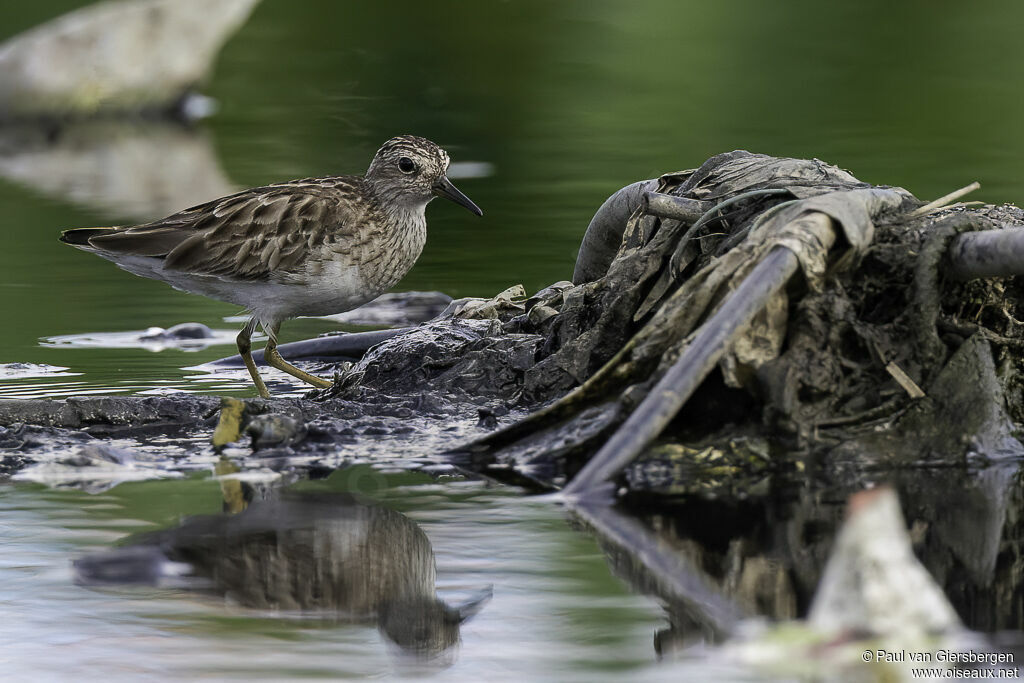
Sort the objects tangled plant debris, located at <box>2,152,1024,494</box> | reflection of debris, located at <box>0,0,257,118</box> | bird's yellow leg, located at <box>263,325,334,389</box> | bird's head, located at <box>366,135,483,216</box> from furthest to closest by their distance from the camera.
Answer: reflection of debris, located at <box>0,0,257,118</box> < bird's head, located at <box>366,135,483,216</box> < bird's yellow leg, located at <box>263,325,334,389</box> < tangled plant debris, located at <box>2,152,1024,494</box>

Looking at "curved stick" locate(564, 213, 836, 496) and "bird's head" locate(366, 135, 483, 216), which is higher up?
"bird's head" locate(366, 135, 483, 216)

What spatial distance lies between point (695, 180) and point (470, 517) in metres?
2.62

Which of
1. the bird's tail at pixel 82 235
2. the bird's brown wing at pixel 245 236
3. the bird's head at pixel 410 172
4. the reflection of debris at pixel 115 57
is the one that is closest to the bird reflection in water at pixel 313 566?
the bird's brown wing at pixel 245 236

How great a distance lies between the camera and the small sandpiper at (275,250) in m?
8.20

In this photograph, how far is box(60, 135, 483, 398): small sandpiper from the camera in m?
8.20

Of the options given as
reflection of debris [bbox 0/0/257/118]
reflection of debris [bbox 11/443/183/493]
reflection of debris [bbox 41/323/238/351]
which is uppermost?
reflection of debris [bbox 0/0/257/118]

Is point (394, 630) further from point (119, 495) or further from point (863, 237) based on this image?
point (863, 237)

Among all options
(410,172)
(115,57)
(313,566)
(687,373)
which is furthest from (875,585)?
(115,57)

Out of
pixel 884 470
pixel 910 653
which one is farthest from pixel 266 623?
pixel 884 470

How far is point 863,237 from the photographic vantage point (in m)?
6.19

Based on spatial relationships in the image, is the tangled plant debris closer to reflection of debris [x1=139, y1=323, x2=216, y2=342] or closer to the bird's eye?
the bird's eye

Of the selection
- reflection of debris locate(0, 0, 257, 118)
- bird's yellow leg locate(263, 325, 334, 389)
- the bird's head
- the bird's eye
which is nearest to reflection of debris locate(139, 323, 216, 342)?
bird's yellow leg locate(263, 325, 334, 389)

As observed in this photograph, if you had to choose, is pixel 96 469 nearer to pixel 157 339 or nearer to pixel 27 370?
pixel 27 370

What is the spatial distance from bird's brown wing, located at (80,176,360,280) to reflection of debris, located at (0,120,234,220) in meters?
5.80
